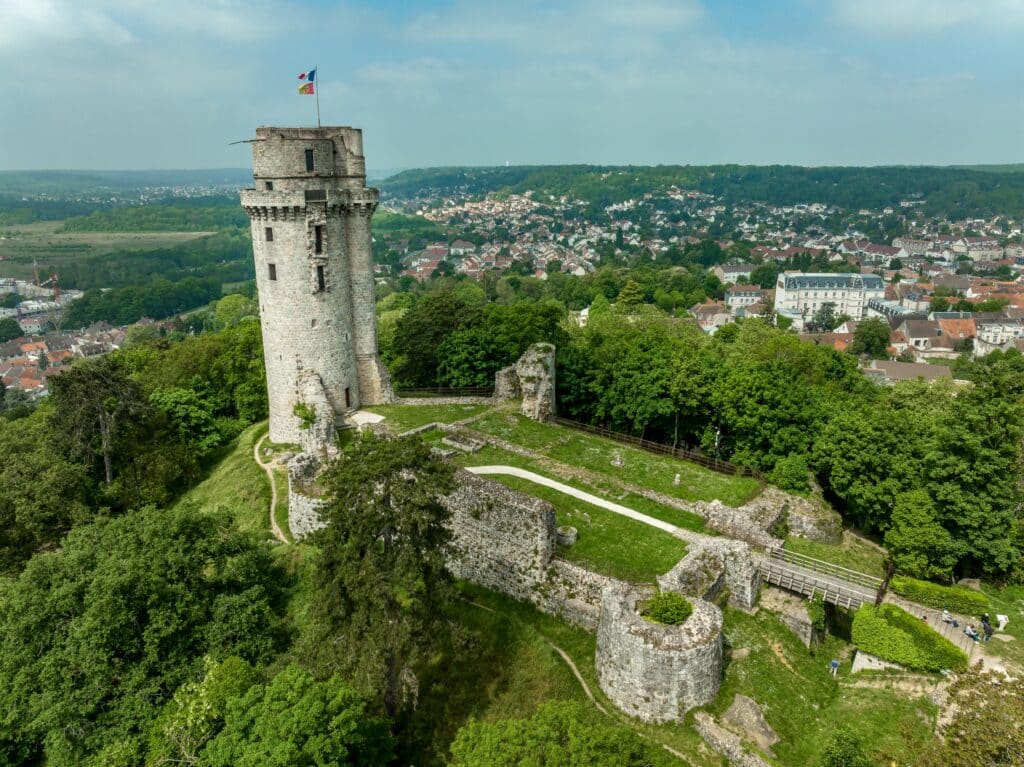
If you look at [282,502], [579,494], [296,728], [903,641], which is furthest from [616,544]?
[282,502]

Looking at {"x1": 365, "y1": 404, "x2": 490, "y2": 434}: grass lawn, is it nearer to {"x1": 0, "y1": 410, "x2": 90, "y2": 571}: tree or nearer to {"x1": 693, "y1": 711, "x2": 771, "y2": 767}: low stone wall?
{"x1": 0, "y1": 410, "x2": 90, "y2": 571}: tree

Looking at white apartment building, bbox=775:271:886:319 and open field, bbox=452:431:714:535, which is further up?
open field, bbox=452:431:714:535

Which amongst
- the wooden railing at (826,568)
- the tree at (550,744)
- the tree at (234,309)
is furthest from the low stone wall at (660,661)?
the tree at (234,309)

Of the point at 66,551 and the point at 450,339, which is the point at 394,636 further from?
the point at 450,339

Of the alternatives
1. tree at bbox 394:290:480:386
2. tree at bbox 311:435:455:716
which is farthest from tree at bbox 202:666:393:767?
tree at bbox 394:290:480:386

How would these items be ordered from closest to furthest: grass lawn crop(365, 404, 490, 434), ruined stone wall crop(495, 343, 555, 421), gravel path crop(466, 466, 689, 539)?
1. gravel path crop(466, 466, 689, 539)
2. grass lawn crop(365, 404, 490, 434)
3. ruined stone wall crop(495, 343, 555, 421)

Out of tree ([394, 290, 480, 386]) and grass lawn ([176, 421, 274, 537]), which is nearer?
grass lawn ([176, 421, 274, 537])

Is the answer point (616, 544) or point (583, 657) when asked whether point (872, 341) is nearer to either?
point (616, 544)
